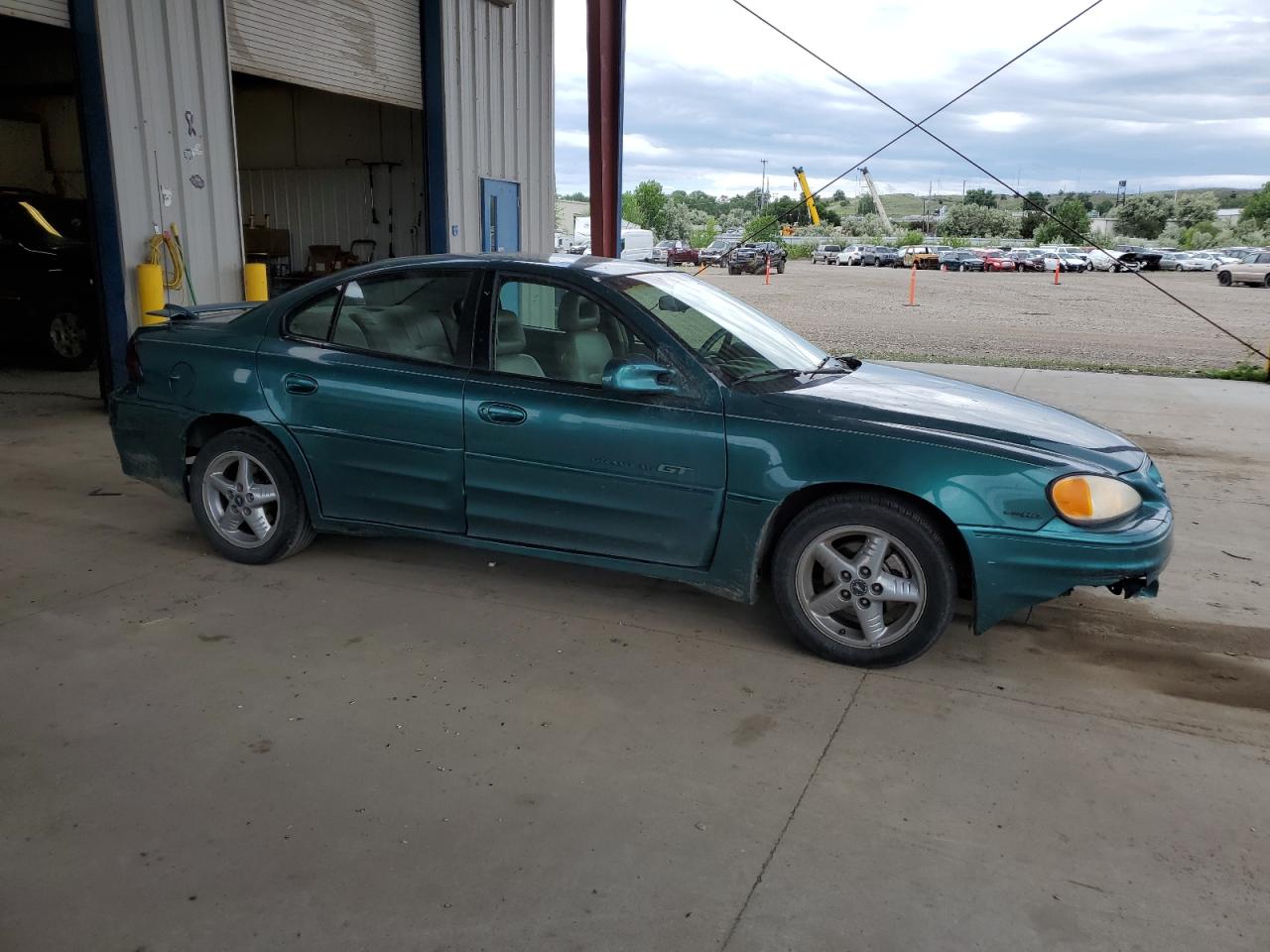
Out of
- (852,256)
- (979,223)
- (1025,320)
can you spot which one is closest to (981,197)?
(979,223)

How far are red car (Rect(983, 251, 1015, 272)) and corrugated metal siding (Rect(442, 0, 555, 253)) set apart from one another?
41.9m

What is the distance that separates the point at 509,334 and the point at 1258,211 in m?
75.8

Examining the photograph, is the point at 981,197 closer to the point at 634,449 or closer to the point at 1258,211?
the point at 1258,211

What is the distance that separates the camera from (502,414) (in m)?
4.16

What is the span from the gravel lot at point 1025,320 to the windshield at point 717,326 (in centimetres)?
948

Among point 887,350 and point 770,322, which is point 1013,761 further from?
point 887,350

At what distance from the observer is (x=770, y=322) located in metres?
5.02

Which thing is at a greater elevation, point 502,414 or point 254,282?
point 254,282

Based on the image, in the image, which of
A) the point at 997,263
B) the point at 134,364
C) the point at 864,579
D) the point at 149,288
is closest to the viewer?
the point at 864,579

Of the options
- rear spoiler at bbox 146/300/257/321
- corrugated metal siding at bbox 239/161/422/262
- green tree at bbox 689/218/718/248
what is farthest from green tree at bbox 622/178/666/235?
rear spoiler at bbox 146/300/257/321

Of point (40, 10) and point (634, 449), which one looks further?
point (40, 10)

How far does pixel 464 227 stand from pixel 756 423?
878 centimetres

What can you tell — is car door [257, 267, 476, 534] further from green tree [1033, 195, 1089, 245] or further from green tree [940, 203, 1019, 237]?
green tree [940, 203, 1019, 237]

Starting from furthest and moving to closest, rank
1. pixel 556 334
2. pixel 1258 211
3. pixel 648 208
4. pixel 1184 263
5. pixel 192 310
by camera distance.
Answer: pixel 648 208 < pixel 1258 211 < pixel 1184 263 < pixel 192 310 < pixel 556 334
